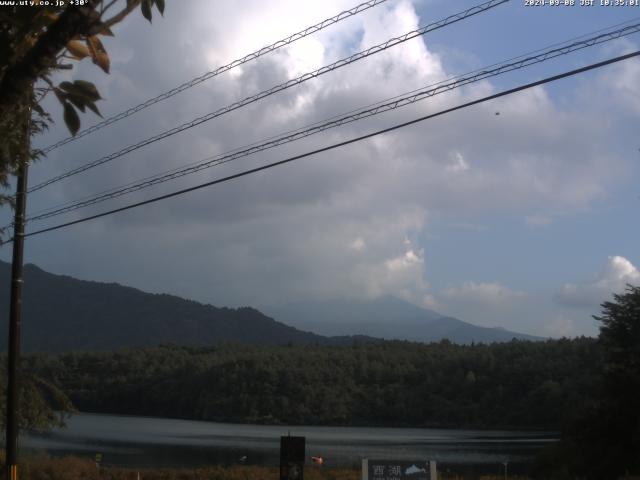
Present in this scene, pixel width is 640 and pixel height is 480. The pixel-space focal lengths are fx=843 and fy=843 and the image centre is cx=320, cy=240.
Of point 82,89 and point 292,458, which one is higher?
point 82,89

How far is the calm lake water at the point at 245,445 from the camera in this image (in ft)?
136

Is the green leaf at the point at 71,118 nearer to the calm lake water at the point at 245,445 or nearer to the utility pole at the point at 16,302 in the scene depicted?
the utility pole at the point at 16,302

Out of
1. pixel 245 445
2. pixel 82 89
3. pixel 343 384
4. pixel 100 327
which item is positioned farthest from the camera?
pixel 100 327

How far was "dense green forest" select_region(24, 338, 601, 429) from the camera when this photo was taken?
65.4 meters

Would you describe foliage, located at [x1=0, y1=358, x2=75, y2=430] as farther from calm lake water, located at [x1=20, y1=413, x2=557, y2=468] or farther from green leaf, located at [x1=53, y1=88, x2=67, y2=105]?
green leaf, located at [x1=53, y1=88, x2=67, y2=105]

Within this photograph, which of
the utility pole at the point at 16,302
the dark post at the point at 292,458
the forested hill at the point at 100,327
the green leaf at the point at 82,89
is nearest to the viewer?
the green leaf at the point at 82,89

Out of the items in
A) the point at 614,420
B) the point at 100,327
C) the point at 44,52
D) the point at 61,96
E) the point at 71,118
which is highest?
the point at 100,327

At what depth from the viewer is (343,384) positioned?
81.1 meters

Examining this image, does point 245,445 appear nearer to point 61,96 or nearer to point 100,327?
point 61,96

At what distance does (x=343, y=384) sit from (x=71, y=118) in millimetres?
77853

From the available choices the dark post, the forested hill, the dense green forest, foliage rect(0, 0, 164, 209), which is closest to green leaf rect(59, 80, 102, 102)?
foliage rect(0, 0, 164, 209)

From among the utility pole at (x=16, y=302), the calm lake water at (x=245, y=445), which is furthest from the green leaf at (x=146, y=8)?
the calm lake water at (x=245, y=445)

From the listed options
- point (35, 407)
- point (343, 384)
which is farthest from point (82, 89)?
point (343, 384)

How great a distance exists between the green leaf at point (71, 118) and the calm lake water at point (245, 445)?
30.2 meters
